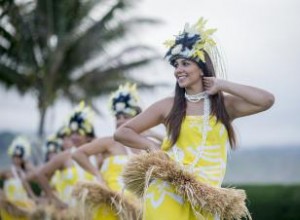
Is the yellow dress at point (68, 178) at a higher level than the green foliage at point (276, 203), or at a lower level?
higher

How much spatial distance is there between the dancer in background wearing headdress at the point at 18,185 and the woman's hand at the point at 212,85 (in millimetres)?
5342

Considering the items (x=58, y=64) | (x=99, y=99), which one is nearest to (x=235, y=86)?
(x=58, y=64)

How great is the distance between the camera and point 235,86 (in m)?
4.76

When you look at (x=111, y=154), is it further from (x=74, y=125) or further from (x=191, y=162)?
(x=191, y=162)

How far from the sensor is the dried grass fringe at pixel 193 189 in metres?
4.58

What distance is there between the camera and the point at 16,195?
35.6 feet

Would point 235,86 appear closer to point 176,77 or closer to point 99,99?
point 176,77

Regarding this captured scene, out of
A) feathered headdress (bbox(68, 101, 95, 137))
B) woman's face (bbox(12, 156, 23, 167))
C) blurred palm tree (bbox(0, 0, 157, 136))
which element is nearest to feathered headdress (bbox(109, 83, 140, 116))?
feathered headdress (bbox(68, 101, 95, 137))

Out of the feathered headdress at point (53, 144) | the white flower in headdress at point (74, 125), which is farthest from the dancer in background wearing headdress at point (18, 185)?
the white flower in headdress at point (74, 125)

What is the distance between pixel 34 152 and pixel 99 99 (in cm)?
262

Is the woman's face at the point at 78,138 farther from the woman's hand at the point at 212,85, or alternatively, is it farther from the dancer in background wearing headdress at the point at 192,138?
the woman's hand at the point at 212,85

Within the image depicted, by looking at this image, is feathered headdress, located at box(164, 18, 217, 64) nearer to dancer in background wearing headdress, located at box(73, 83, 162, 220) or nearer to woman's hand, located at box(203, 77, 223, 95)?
woman's hand, located at box(203, 77, 223, 95)

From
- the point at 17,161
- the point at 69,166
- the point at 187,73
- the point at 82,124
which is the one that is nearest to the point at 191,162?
the point at 187,73

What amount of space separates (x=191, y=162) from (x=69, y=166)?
14.0 feet
